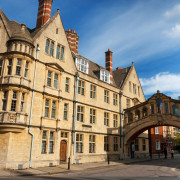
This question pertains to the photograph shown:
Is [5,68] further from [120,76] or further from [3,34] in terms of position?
[120,76]

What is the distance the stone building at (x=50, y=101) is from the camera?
1717cm

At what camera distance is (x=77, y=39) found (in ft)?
97.9

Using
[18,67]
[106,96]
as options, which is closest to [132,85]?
[106,96]

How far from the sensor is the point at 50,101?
66.9 feet

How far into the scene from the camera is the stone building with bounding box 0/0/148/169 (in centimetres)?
1717

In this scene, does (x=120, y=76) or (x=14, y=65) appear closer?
(x=14, y=65)

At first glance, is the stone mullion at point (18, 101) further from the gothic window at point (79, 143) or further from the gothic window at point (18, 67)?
the gothic window at point (79, 143)

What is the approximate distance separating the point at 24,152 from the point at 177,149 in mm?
47998

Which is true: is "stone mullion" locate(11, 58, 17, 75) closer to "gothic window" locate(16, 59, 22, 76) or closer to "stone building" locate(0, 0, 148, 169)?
"stone building" locate(0, 0, 148, 169)

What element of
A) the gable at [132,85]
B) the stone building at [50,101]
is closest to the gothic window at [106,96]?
the stone building at [50,101]

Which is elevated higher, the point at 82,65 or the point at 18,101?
the point at 82,65

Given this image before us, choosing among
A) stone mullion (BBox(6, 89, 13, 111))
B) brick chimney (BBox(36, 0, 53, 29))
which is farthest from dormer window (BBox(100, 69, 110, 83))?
stone mullion (BBox(6, 89, 13, 111))

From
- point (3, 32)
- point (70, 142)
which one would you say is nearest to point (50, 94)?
point (70, 142)

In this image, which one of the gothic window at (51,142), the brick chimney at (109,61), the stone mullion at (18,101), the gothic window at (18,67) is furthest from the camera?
the brick chimney at (109,61)
